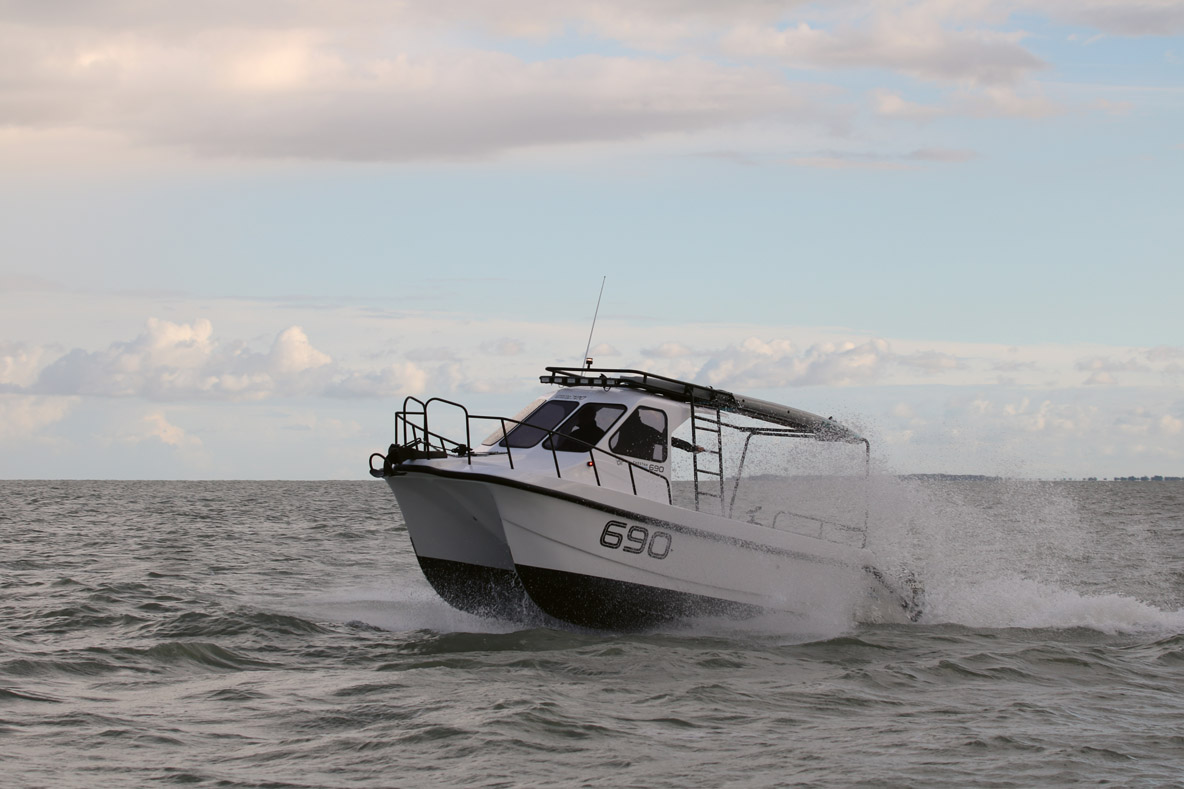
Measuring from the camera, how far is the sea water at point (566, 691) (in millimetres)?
7355

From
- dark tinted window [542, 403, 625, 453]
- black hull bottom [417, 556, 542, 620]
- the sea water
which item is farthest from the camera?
dark tinted window [542, 403, 625, 453]

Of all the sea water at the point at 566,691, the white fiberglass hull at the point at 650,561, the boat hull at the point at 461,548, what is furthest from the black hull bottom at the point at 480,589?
the white fiberglass hull at the point at 650,561

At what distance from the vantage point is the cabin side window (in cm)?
1238

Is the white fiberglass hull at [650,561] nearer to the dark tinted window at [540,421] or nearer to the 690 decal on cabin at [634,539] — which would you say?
the 690 decal on cabin at [634,539]

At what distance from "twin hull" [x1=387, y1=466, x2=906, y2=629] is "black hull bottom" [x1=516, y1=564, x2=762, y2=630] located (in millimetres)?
13

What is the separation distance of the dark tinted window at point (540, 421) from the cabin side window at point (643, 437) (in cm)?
65

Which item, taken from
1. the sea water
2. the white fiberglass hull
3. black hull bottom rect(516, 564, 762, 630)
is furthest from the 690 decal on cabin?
the sea water

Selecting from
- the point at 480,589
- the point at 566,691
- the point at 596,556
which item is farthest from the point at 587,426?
the point at 566,691

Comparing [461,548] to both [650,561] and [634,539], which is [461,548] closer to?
[634,539]

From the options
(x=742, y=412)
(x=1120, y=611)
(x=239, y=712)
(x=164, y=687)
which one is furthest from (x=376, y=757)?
(x=1120, y=611)

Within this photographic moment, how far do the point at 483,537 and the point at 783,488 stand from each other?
33.6 m

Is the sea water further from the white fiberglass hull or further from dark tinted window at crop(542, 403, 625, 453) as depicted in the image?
dark tinted window at crop(542, 403, 625, 453)

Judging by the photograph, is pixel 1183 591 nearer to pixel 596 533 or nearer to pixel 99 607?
pixel 596 533

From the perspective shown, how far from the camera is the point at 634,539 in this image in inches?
459
